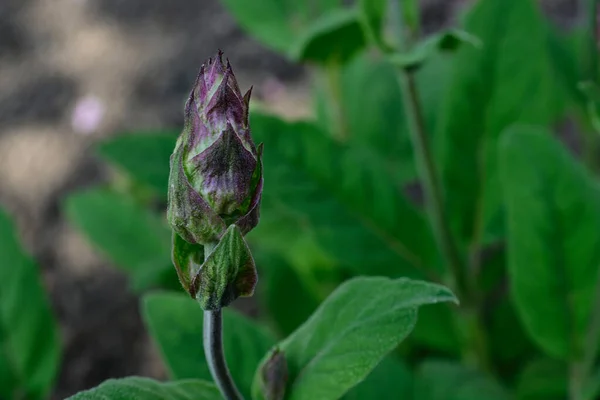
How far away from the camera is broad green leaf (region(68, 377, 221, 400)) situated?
1.94ft

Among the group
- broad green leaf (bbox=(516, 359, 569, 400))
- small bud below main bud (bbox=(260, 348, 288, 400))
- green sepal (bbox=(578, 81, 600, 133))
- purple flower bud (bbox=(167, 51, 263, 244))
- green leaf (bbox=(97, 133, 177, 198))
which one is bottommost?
broad green leaf (bbox=(516, 359, 569, 400))

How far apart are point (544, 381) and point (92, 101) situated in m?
1.43

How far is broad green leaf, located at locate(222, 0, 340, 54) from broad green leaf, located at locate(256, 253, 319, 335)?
398 mm

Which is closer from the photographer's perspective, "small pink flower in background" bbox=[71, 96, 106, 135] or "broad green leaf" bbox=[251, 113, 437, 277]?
"broad green leaf" bbox=[251, 113, 437, 277]

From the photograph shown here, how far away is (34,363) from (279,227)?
1.85ft

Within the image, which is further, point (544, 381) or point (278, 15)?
point (278, 15)

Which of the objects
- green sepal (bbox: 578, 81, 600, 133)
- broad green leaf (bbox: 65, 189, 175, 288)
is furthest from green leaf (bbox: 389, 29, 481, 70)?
broad green leaf (bbox: 65, 189, 175, 288)

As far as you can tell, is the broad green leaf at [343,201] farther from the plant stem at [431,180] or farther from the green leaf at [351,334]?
the green leaf at [351,334]

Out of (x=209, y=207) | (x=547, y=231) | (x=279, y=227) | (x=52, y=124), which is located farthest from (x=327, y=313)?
(x=52, y=124)

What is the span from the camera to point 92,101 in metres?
2.13

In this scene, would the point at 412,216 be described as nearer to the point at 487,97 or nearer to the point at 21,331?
the point at 487,97

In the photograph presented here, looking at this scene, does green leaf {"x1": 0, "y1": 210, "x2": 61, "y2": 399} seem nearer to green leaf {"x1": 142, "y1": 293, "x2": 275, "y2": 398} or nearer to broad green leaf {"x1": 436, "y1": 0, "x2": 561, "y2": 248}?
green leaf {"x1": 142, "y1": 293, "x2": 275, "y2": 398}

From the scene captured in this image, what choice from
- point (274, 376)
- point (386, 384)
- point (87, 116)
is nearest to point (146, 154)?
point (386, 384)

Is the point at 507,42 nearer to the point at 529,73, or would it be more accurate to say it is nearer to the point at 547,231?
the point at 529,73
